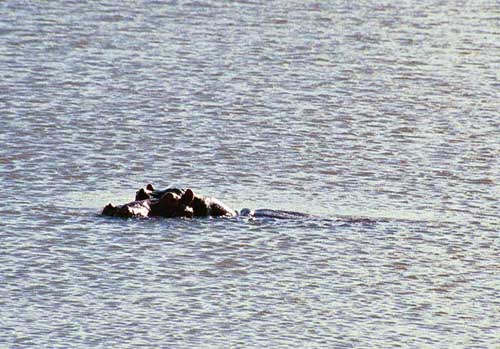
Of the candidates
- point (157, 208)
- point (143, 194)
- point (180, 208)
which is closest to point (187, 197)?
point (180, 208)

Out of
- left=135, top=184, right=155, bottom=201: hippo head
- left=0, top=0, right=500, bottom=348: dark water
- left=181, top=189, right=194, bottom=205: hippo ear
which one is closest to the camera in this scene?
left=0, top=0, right=500, bottom=348: dark water

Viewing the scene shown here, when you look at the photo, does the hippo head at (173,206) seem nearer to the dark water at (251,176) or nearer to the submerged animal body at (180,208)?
the submerged animal body at (180,208)

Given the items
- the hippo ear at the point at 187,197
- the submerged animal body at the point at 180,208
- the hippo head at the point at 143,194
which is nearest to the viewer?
the hippo ear at the point at 187,197

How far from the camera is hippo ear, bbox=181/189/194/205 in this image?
500 inches

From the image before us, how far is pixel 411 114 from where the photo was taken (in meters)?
18.0

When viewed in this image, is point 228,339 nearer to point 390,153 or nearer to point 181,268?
point 181,268

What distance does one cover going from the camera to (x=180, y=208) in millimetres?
12906

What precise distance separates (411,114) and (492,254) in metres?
5.96

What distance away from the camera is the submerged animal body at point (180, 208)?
12.8 m

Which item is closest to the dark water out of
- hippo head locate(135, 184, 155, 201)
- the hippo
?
the hippo

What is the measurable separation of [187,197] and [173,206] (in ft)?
0.52

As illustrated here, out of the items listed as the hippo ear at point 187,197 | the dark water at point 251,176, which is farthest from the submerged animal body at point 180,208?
the dark water at point 251,176

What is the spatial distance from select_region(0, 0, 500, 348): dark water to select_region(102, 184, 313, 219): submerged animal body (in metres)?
0.13

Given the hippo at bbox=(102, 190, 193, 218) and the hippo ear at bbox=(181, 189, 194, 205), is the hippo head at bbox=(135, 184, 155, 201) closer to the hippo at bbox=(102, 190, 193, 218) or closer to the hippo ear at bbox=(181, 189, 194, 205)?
the hippo at bbox=(102, 190, 193, 218)
